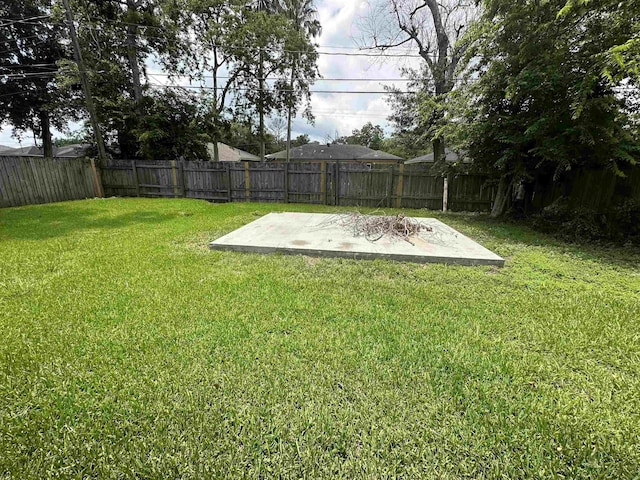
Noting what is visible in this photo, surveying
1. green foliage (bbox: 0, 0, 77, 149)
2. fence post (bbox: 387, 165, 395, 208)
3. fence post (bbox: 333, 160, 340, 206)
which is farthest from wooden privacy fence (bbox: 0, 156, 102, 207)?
fence post (bbox: 387, 165, 395, 208)

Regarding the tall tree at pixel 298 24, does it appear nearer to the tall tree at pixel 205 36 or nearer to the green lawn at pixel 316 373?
the tall tree at pixel 205 36

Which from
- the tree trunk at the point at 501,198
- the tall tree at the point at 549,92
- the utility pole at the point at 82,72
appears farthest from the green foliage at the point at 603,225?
the utility pole at the point at 82,72

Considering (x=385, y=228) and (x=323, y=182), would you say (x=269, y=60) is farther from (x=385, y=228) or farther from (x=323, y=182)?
(x=385, y=228)

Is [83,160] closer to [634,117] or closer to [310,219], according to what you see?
[310,219]

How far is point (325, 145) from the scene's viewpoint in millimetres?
26188

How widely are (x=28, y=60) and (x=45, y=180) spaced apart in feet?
39.3

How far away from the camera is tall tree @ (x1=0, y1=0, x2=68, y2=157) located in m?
14.3

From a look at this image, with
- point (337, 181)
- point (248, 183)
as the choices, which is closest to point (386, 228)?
point (337, 181)

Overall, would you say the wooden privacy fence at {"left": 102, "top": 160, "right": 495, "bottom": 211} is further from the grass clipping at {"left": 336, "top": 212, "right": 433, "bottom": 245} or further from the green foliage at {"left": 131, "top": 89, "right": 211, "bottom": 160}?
the grass clipping at {"left": 336, "top": 212, "right": 433, "bottom": 245}

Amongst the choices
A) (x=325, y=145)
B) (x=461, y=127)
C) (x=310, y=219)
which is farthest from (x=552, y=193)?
(x=325, y=145)

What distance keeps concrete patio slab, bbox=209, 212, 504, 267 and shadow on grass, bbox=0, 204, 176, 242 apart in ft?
11.7

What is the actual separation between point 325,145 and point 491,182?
65.1ft

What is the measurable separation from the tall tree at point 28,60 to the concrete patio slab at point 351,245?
56.6ft

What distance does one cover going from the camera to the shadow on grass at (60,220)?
5.52 meters
